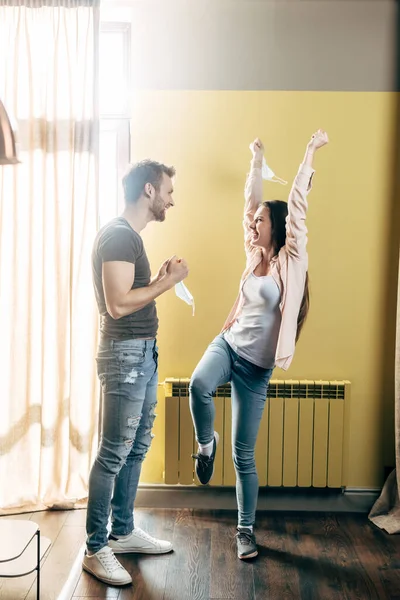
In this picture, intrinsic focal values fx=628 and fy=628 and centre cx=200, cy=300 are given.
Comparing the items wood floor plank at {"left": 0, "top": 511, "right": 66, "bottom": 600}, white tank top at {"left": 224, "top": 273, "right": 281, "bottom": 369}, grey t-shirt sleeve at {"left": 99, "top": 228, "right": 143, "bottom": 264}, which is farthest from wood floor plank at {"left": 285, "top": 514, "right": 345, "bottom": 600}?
grey t-shirt sleeve at {"left": 99, "top": 228, "right": 143, "bottom": 264}

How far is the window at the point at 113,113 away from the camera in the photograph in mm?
3150

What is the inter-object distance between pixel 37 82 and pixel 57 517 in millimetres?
2059

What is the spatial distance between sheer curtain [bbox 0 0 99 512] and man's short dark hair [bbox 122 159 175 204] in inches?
24.1

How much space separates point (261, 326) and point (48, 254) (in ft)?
3.63

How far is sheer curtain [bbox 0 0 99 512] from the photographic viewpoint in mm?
2943

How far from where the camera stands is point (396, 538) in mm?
2809

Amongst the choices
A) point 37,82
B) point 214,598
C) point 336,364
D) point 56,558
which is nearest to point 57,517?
point 56,558

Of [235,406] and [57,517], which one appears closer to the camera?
[235,406]

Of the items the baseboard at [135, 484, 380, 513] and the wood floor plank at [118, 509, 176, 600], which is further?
the baseboard at [135, 484, 380, 513]

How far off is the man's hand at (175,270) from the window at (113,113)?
850 millimetres

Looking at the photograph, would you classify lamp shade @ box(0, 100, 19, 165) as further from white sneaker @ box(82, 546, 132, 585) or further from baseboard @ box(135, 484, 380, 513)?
baseboard @ box(135, 484, 380, 513)

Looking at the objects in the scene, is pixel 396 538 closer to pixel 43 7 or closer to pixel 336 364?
pixel 336 364

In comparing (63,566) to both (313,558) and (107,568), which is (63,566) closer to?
(107,568)

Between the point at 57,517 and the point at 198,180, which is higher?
the point at 198,180
